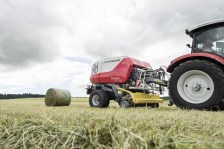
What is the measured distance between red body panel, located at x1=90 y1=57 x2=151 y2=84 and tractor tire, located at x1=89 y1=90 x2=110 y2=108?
0.47 metres

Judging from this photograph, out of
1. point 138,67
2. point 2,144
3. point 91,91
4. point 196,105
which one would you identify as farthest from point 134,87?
point 2,144

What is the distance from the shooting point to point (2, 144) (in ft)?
7.25

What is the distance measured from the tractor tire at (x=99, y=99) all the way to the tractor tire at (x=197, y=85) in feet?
12.7

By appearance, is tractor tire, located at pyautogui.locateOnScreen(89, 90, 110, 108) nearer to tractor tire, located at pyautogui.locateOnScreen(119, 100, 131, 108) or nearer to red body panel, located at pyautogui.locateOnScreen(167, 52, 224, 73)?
tractor tire, located at pyautogui.locateOnScreen(119, 100, 131, 108)

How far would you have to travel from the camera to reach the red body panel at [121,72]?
1041 cm

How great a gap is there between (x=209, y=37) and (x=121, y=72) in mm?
3653

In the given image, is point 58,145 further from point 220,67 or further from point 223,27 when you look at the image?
point 223,27

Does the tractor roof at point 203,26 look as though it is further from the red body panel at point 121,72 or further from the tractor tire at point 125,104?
the tractor tire at point 125,104

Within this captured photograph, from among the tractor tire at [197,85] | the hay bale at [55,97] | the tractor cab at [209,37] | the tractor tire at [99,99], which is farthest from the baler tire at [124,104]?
the hay bale at [55,97]

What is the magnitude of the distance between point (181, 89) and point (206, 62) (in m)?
0.79

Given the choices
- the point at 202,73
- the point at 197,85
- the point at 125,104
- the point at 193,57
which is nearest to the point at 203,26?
the point at 193,57

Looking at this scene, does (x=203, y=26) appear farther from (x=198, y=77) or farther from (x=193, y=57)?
(x=198, y=77)

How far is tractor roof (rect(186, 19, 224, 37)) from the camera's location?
729 cm

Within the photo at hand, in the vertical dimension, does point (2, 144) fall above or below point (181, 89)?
below
